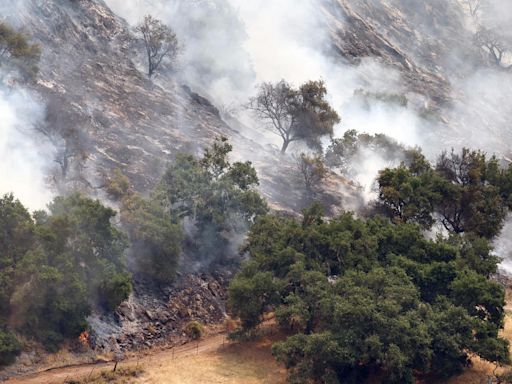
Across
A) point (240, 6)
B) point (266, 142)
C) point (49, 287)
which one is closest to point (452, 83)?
point (240, 6)

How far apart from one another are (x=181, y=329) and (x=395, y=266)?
13.7 meters

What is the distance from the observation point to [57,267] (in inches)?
1347

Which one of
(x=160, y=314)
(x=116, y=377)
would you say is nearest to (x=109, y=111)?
(x=160, y=314)

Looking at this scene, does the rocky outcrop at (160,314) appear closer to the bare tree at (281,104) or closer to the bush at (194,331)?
the bush at (194,331)

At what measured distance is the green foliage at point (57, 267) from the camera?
32906mm

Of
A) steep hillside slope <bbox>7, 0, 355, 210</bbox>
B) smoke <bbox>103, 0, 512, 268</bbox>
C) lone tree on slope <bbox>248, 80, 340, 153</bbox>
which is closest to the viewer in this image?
steep hillside slope <bbox>7, 0, 355, 210</bbox>

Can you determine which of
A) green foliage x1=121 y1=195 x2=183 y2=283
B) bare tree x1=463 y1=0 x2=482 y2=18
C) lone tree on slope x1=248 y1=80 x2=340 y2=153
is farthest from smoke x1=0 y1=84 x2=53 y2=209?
bare tree x1=463 y1=0 x2=482 y2=18

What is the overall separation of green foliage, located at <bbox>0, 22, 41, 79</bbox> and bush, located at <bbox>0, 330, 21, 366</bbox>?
2816cm

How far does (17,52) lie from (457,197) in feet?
119

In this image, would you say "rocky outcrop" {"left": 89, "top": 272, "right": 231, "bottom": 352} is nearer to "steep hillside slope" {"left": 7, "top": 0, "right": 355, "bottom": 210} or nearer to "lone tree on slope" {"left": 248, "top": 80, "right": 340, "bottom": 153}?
"steep hillside slope" {"left": 7, "top": 0, "right": 355, "bottom": 210}

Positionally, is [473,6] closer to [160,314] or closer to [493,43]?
Result: [493,43]

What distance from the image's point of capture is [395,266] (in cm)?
3700

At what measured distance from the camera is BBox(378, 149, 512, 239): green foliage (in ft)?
153

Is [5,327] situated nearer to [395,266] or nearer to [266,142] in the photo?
[395,266]
